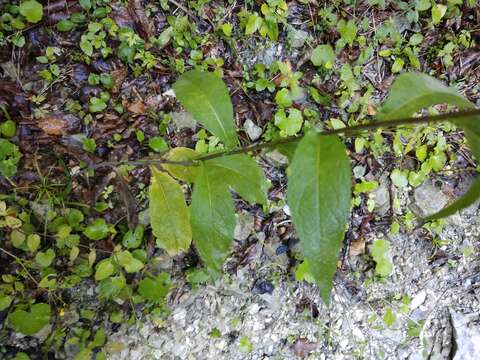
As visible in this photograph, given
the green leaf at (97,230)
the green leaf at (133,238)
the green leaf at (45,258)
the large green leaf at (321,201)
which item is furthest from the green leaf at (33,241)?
the large green leaf at (321,201)

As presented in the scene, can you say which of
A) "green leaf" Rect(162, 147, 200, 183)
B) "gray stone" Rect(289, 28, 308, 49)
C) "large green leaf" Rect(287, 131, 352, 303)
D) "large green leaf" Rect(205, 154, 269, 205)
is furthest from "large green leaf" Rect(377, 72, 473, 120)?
"gray stone" Rect(289, 28, 308, 49)

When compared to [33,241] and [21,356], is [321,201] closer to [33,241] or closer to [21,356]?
[33,241]

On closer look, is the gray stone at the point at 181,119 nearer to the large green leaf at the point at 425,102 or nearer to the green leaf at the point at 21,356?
the green leaf at the point at 21,356

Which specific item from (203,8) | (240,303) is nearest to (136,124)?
(203,8)

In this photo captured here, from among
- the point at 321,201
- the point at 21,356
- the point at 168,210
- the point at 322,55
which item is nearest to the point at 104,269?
the point at 21,356

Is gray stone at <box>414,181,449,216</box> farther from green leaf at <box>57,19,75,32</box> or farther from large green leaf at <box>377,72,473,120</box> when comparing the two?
green leaf at <box>57,19,75,32</box>

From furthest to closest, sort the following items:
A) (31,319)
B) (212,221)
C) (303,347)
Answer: (303,347)
(31,319)
(212,221)
